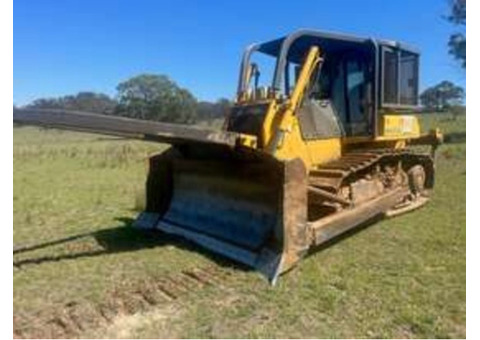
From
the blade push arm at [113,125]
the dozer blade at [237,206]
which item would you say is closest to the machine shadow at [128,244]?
the dozer blade at [237,206]

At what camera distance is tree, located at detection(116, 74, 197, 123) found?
6369 centimetres

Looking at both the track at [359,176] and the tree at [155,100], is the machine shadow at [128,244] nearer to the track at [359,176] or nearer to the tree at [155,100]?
the track at [359,176]

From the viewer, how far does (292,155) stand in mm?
7617

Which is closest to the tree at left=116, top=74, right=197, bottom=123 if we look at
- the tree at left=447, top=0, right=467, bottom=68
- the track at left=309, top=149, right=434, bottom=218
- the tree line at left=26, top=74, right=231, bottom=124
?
the tree line at left=26, top=74, right=231, bottom=124

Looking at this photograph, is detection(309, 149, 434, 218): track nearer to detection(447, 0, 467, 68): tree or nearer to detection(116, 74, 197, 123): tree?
detection(447, 0, 467, 68): tree

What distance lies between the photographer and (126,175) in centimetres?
1734

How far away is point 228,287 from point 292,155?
222 cm

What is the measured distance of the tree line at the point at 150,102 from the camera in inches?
2427

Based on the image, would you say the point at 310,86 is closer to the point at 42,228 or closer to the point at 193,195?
the point at 193,195

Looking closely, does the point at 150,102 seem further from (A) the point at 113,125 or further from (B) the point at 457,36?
(A) the point at 113,125

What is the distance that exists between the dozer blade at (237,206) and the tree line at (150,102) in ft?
147

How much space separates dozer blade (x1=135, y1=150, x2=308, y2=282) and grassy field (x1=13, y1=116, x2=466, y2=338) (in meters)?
0.23
